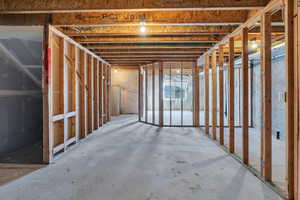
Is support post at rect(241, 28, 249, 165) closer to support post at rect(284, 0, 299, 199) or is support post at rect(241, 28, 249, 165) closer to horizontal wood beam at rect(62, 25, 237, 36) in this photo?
horizontal wood beam at rect(62, 25, 237, 36)

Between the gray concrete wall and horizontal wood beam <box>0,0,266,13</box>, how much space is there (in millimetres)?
508

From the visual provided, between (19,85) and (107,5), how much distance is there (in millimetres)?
2961

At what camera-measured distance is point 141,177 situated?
8.88ft

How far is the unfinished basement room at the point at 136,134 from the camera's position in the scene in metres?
2.28

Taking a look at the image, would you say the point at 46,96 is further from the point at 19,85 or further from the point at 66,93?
the point at 19,85

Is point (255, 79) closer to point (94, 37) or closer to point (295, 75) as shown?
point (295, 75)

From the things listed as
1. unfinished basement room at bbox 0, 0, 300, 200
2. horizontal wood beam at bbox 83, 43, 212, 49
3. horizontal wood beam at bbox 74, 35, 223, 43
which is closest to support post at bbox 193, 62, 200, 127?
unfinished basement room at bbox 0, 0, 300, 200

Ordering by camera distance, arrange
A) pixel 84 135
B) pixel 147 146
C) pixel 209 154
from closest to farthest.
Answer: pixel 209 154
pixel 147 146
pixel 84 135

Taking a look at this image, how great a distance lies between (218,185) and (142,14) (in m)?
2.95

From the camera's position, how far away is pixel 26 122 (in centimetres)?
451

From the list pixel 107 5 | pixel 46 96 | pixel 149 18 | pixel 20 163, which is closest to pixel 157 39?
pixel 149 18

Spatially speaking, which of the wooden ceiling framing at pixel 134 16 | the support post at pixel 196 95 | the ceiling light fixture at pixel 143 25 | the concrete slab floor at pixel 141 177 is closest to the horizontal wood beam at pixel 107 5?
the wooden ceiling framing at pixel 134 16

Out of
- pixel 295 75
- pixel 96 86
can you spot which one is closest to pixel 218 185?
pixel 295 75

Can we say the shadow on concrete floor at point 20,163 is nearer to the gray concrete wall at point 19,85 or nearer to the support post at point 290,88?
the gray concrete wall at point 19,85
